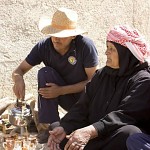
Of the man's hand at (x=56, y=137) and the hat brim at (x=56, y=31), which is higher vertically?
the hat brim at (x=56, y=31)

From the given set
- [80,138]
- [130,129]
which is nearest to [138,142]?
[130,129]

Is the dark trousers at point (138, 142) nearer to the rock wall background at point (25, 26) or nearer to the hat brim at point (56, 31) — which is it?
the hat brim at point (56, 31)

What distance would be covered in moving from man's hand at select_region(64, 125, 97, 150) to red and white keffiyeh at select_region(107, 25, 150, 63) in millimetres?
714

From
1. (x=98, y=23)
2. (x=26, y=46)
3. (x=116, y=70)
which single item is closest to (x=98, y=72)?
(x=116, y=70)

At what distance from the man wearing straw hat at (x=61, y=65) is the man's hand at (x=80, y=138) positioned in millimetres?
1172

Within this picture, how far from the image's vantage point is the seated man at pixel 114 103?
11.9 feet

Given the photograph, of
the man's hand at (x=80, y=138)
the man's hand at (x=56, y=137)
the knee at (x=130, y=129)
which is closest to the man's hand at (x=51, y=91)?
the man's hand at (x=56, y=137)

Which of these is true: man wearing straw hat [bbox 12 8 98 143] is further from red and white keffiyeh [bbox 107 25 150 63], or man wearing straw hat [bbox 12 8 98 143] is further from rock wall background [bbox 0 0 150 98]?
rock wall background [bbox 0 0 150 98]

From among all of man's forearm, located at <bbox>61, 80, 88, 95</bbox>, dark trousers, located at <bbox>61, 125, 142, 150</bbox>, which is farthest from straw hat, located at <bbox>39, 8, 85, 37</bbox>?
dark trousers, located at <bbox>61, 125, 142, 150</bbox>

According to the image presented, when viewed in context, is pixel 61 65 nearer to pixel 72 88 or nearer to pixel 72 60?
pixel 72 60

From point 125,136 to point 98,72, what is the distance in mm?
729

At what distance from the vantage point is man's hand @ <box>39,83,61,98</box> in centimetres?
471

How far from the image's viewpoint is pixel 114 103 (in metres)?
3.86

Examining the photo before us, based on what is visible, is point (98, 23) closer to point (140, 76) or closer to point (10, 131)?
point (10, 131)
